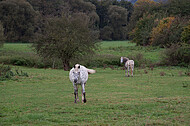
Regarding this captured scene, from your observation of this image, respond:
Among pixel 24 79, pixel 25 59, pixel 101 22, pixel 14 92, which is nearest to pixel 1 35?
pixel 25 59

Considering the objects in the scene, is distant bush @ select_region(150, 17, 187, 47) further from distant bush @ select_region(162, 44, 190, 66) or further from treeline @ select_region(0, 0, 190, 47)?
distant bush @ select_region(162, 44, 190, 66)

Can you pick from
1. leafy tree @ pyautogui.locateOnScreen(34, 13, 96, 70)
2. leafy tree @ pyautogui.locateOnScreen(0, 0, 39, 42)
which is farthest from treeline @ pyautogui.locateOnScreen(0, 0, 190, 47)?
leafy tree @ pyautogui.locateOnScreen(34, 13, 96, 70)

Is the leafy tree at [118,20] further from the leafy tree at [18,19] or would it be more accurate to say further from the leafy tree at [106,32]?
the leafy tree at [18,19]

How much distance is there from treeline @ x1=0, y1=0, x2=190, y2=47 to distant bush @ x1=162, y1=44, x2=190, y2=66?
425 centimetres

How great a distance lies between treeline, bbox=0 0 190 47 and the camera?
5428cm

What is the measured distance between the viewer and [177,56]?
39.8 m

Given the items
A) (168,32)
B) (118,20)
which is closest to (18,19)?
(118,20)

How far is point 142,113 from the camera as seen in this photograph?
31.6 feet

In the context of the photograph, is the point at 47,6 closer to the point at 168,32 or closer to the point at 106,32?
the point at 106,32

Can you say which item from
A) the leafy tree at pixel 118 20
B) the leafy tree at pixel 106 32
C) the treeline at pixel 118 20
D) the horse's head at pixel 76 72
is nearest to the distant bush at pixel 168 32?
the treeline at pixel 118 20

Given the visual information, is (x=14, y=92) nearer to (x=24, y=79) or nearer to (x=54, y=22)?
(x=24, y=79)

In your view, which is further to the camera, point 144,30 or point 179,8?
point 179,8

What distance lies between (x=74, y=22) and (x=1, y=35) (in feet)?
81.5

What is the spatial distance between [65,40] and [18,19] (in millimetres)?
47884
